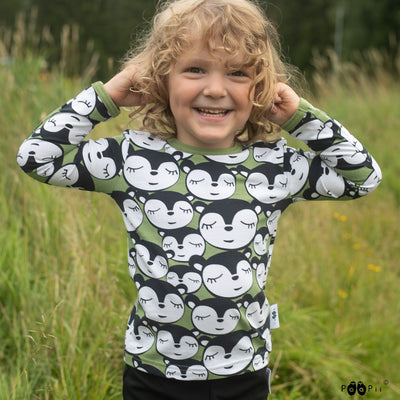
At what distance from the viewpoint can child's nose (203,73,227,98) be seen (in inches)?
59.6

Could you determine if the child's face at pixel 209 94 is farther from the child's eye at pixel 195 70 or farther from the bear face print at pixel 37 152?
the bear face print at pixel 37 152

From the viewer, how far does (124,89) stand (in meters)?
1.67

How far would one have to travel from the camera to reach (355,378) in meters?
2.52

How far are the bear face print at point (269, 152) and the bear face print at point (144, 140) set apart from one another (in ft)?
0.94

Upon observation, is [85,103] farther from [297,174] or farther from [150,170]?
[297,174]

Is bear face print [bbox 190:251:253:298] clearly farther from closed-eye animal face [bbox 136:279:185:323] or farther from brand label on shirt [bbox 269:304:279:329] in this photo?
brand label on shirt [bbox 269:304:279:329]

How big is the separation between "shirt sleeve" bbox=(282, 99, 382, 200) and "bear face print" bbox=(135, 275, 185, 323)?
1.59 ft

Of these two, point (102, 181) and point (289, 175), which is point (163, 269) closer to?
point (102, 181)

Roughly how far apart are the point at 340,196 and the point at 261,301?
42 centimetres

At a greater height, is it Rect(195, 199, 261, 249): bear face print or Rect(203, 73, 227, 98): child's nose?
Rect(203, 73, 227, 98): child's nose

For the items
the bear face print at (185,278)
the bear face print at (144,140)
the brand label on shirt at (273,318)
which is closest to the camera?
the bear face print at (185,278)

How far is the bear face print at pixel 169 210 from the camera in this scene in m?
1.52

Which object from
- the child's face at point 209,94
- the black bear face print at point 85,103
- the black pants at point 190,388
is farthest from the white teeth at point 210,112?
the black pants at point 190,388

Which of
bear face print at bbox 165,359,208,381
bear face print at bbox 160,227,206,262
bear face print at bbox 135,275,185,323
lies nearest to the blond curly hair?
bear face print at bbox 160,227,206,262
